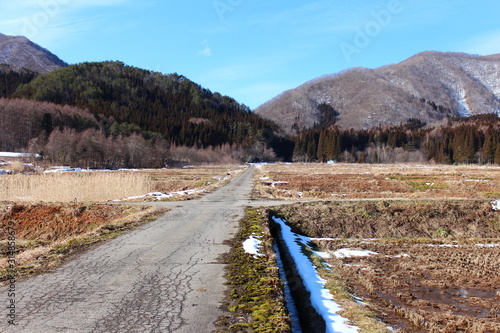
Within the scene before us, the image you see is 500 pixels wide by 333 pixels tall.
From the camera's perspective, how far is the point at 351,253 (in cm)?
1114

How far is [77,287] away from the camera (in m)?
5.79

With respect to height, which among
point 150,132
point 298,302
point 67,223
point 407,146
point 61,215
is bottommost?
point 67,223

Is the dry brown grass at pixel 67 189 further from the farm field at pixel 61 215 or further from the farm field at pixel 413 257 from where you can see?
the farm field at pixel 413 257

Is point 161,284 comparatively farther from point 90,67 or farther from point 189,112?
point 90,67

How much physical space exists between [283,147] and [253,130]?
1579cm

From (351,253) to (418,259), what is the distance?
200 centimetres

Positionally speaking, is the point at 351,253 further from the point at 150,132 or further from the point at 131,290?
the point at 150,132

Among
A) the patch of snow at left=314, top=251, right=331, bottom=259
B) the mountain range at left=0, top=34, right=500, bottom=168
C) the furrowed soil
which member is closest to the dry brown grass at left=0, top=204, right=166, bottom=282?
the patch of snow at left=314, top=251, right=331, bottom=259

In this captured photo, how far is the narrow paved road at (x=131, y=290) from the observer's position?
4.48 meters

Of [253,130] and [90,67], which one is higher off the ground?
[90,67]

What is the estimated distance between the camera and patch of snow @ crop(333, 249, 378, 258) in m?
10.9

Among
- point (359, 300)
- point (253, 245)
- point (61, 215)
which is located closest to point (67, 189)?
point (61, 215)

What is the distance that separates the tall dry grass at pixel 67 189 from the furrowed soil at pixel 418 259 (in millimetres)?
12157

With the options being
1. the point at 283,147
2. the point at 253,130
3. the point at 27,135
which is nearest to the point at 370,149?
the point at 283,147
